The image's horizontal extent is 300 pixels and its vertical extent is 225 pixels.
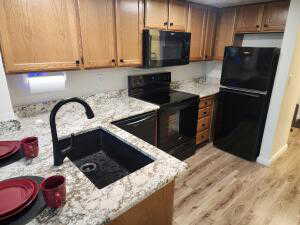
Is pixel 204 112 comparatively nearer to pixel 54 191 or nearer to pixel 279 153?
pixel 279 153

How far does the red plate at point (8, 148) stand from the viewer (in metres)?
1.10

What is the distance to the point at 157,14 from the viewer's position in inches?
89.2

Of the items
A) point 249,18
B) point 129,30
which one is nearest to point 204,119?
point 249,18

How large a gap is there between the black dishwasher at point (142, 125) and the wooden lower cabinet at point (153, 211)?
3.17 feet

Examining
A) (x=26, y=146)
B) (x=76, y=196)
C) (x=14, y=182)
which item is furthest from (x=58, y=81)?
(x=76, y=196)

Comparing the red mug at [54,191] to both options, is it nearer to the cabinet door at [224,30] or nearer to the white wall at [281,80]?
the white wall at [281,80]

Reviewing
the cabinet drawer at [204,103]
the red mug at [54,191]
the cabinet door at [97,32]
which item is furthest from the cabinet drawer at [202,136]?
the red mug at [54,191]

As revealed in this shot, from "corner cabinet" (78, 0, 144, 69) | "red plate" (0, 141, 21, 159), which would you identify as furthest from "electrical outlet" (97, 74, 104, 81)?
"red plate" (0, 141, 21, 159)

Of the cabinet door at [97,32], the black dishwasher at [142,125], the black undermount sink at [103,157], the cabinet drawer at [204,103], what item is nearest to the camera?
the black undermount sink at [103,157]

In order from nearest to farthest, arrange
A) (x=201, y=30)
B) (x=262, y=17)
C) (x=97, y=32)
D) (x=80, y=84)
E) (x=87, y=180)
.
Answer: (x=87, y=180)
(x=97, y=32)
(x=80, y=84)
(x=262, y=17)
(x=201, y=30)

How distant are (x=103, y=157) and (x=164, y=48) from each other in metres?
1.54

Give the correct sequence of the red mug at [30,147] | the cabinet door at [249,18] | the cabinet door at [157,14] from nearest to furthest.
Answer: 1. the red mug at [30,147]
2. the cabinet door at [157,14]
3. the cabinet door at [249,18]

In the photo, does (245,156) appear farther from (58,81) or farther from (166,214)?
(58,81)

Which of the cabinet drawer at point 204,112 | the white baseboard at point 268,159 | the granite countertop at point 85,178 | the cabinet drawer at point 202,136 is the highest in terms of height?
the granite countertop at point 85,178
